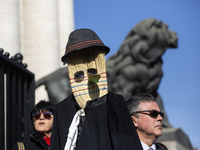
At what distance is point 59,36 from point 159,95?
3.76 metres

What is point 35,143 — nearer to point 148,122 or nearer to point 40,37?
point 148,122

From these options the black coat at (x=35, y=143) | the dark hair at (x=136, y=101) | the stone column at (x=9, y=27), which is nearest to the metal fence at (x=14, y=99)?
the black coat at (x=35, y=143)

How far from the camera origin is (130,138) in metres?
2.71

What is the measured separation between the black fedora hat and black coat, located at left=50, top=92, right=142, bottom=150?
1.14 feet

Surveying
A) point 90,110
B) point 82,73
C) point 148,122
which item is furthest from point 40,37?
point 90,110

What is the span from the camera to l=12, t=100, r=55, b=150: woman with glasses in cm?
416

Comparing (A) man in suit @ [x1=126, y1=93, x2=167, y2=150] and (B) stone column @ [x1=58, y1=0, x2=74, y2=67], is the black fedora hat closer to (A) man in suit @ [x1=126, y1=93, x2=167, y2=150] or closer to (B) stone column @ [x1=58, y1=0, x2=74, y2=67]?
(A) man in suit @ [x1=126, y1=93, x2=167, y2=150]

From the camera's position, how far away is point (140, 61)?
12.8 meters

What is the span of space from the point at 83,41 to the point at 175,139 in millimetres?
7604

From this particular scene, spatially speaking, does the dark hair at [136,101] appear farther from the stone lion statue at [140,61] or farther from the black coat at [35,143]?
the stone lion statue at [140,61]

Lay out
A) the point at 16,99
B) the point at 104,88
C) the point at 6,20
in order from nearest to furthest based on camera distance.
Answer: the point at 104,88 → the point at 16,99 → the point at 6,20

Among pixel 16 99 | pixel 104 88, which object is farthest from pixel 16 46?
pixel 104 88

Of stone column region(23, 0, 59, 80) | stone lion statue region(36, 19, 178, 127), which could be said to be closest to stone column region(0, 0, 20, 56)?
stone column region(23, 0, 59, 80)

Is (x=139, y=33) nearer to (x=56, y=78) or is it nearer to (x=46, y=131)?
(x=56, y=78)
